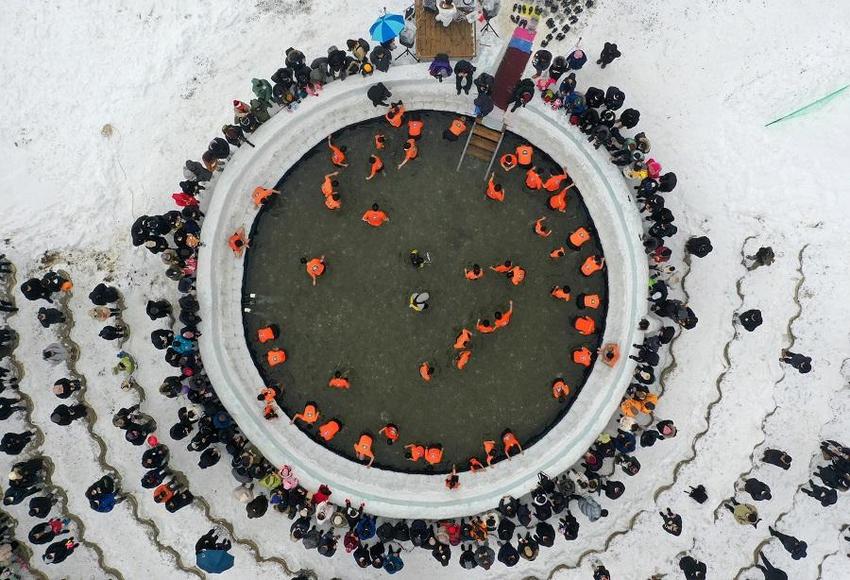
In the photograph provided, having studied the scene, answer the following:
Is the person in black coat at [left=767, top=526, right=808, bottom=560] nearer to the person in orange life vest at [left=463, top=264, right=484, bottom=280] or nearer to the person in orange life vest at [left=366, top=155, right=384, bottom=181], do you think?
the person in orange life vest at [left=463, top=264, right=484, bottom=280]

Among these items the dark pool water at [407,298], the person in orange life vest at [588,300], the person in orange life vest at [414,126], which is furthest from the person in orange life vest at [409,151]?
the person in orange life vest at [588,300]

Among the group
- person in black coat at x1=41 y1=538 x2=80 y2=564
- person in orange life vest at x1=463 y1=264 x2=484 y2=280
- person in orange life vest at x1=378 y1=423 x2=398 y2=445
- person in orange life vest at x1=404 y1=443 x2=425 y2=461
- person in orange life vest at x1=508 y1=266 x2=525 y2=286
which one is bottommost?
person in black coat at x1=41 y1=538 x2=80 y2=564

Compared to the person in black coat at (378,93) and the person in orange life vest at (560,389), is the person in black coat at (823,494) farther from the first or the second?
the person in black coat at (378,93)

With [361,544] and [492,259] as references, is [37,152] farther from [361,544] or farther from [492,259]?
[361,544]

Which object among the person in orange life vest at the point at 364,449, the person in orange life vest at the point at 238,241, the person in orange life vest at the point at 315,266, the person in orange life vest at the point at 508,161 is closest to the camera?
the person in orange life vest at the point at 315,266

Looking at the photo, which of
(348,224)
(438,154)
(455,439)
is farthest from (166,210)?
(455,439)

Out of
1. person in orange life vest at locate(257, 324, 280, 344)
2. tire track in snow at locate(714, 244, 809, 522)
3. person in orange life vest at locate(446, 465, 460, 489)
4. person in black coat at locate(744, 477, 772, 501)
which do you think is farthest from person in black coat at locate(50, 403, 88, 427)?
person in black coat at locate(744, 477, 772, 501)
